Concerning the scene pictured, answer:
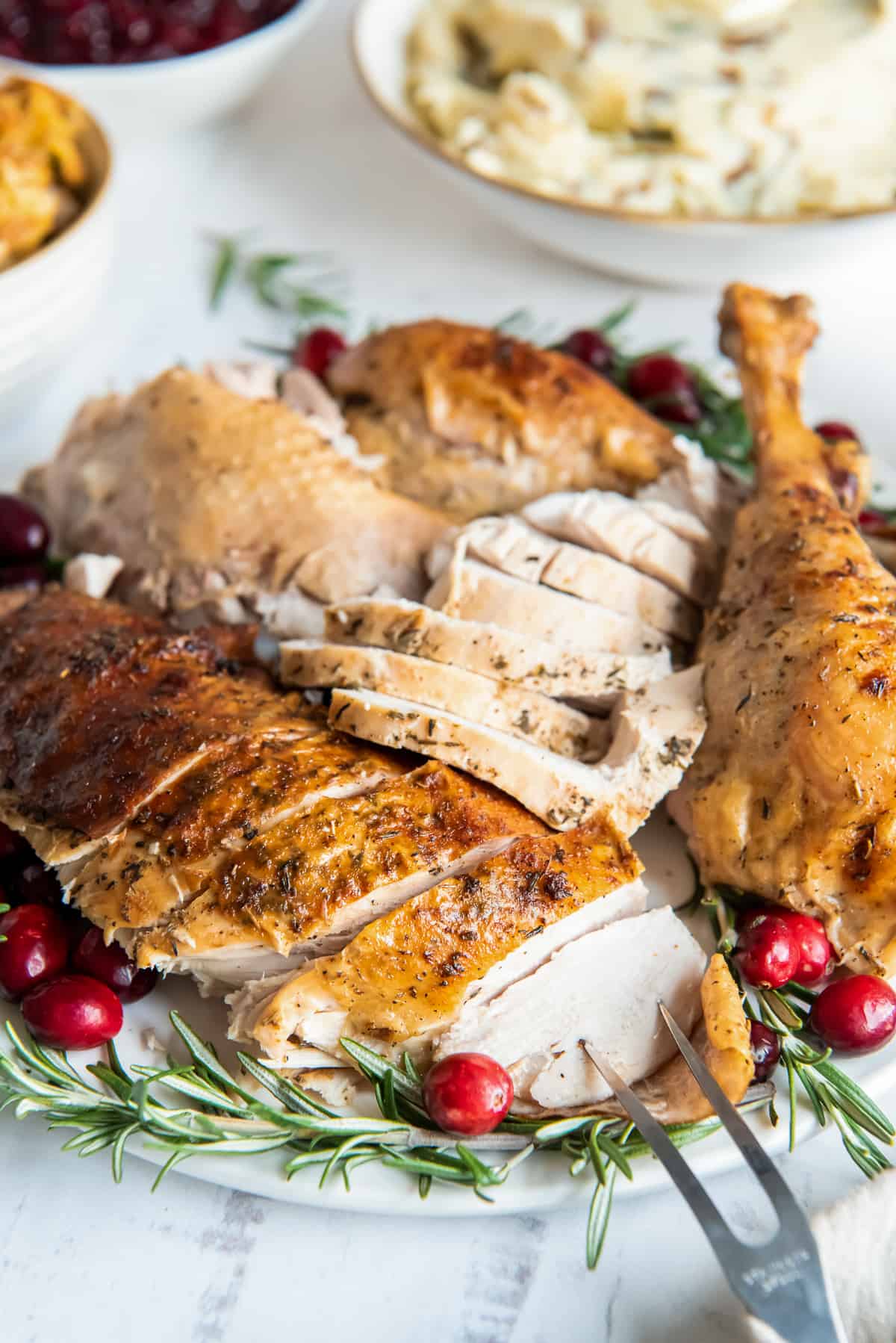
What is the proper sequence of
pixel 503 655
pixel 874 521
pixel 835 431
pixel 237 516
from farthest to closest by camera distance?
pixel 835 431 < pixel 874 521 < pixel 237 516 < pixel 503 655

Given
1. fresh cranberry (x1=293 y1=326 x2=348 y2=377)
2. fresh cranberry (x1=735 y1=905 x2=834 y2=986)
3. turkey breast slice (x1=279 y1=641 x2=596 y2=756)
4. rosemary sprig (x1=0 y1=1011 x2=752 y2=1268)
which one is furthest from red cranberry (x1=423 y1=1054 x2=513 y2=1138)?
fresh cranberry (x1=293 y1=326 x2=348 y2=377)

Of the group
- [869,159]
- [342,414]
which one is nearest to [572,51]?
[869,159]

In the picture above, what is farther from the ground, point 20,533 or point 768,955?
point 20,533

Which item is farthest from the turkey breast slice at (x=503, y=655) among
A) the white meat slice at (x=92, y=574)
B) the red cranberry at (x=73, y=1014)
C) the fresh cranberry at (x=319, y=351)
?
the fresh cranberry at (x=319, y=351)

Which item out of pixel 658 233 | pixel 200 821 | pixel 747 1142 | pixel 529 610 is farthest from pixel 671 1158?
pixel 658 233

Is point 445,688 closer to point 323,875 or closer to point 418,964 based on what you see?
point 323,875

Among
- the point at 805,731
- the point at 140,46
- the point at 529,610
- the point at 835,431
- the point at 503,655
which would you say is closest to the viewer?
the point at 805,731

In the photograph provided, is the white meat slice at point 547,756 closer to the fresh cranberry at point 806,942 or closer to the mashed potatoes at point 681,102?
the fresh cranberry at point 806,942
